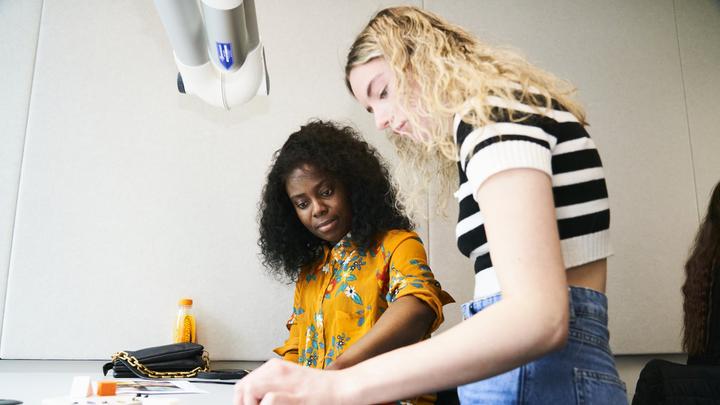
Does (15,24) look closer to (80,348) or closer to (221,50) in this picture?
(80,348)

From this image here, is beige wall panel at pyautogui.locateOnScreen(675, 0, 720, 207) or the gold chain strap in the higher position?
beige wall panel at pyautogui.locateOnScreen(675, 0, 720, 207)

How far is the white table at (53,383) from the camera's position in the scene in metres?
0.92

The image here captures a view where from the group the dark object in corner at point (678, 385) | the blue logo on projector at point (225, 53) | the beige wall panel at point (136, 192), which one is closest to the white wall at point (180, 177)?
the beige wall panel at point (136, 192)

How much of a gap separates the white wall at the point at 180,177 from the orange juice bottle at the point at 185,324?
0.06 metres

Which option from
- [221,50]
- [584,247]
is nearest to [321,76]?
[221,50]

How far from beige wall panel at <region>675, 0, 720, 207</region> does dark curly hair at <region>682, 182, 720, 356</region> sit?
1.26ft

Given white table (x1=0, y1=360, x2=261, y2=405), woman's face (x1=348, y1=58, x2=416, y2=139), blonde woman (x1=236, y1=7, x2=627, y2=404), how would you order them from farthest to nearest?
white table (x1=0, y1=360, x2=261, y2=405) → woman's face (x1=348, y1=58, x2=416, y2=139) → blonde woman (x1=236, y1=7, x2=627, y2=404)

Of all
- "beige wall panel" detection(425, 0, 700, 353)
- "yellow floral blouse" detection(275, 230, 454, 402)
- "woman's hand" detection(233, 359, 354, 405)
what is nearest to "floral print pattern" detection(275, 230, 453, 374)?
"yellow floral blouse" detection(275, 230, 454, 402)

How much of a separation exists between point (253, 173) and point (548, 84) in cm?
130

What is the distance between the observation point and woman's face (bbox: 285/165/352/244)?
58.5 inches

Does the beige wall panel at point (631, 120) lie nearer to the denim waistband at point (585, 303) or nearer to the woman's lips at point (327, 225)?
the woman's lips at point (327, 225)

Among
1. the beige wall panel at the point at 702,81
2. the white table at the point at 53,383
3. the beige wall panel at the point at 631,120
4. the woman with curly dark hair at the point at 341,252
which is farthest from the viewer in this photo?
the beige wall panel at the point at 702,81

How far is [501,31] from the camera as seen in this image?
6.76 ft

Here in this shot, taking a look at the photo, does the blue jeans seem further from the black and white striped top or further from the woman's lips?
the woman's lips
